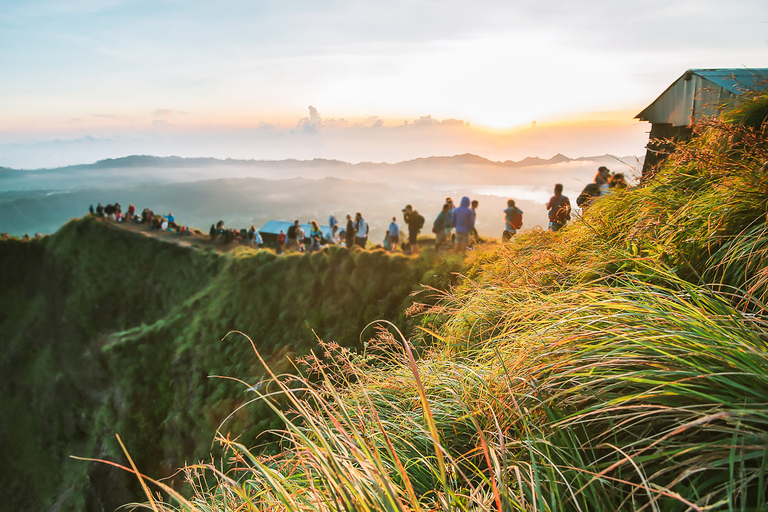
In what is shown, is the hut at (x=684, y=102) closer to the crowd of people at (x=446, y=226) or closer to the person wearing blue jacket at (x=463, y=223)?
the crowd of people at (x=446, y=226)

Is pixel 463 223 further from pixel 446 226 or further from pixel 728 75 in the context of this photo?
pixel 728 75

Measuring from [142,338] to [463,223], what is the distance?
22.8 meters

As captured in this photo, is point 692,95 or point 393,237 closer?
point 692,95

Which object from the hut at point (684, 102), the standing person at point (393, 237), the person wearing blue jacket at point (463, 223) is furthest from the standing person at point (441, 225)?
the hut at point (684, 102)

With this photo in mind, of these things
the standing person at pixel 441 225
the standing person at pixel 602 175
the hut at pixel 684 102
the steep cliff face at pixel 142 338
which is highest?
the hut at pixel 684 102

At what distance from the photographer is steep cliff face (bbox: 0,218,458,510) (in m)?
16.4

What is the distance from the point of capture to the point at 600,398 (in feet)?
6.49

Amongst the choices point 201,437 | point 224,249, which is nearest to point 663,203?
point 201,437

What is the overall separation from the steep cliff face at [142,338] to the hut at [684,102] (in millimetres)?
6176

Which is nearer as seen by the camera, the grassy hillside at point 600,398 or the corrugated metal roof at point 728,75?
the grassy hillside at point 600,398

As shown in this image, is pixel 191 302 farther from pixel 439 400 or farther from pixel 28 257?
pixel 28 257

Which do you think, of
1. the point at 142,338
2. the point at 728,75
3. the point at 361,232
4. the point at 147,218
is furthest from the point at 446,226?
the point at 147,218

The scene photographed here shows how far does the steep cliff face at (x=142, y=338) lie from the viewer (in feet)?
53.7

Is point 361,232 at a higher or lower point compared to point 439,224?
lower
